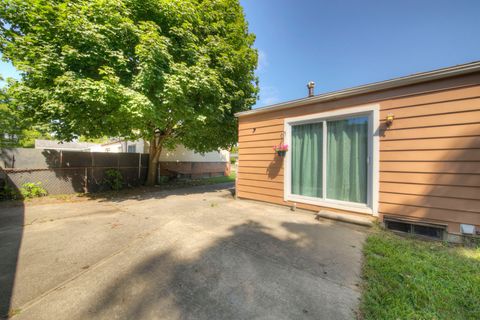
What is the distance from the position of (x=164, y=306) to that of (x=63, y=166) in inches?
311

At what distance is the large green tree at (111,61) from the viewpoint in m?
4.51

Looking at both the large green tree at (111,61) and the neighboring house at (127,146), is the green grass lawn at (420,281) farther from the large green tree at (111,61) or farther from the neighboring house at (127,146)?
the neighboring house at (127,146)

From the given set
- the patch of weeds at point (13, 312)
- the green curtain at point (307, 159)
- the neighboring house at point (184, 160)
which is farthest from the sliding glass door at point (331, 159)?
the neighboring house at point (184, 160)

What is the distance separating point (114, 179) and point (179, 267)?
24.9ft

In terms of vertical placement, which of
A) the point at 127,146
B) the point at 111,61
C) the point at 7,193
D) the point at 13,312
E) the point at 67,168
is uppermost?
the point at 111,61

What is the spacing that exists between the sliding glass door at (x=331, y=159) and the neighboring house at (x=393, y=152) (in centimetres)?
2

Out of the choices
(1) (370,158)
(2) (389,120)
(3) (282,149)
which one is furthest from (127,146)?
(2) (389,120)

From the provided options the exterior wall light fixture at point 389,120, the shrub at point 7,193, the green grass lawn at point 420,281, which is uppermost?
the exterior wall light fixture at point 389,120

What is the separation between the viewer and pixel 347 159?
3949 millimetres

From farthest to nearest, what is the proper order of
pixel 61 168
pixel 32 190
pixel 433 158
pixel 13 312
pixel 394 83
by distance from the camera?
pixel 61 168 < pixel 32 190 < pixel 394 83 < pixel 433 158 < pixel 13 312

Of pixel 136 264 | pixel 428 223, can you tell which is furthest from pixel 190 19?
pixel 428 223

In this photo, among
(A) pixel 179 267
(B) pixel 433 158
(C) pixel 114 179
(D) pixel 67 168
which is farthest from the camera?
(C) pixel 114 179

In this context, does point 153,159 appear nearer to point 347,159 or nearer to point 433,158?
point 347,159

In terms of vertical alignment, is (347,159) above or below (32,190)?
above
